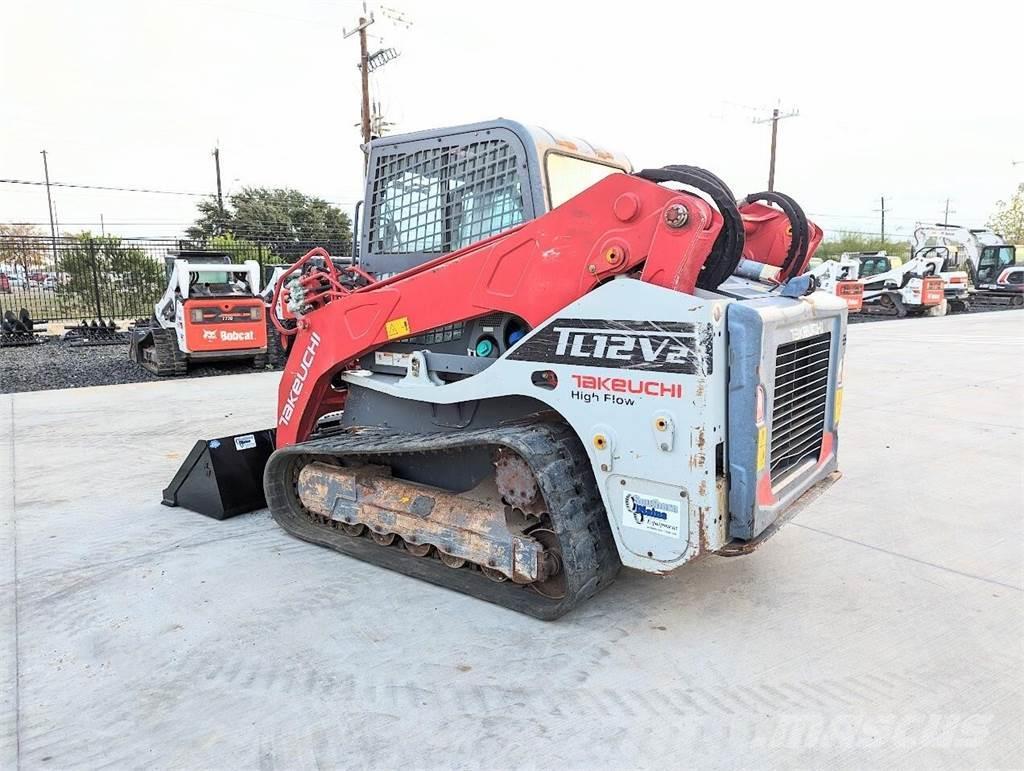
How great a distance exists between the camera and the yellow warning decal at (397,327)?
3.63 m

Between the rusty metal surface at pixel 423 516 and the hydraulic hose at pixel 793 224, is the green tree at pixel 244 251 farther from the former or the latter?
the hydraulic hose at pixel 793 224

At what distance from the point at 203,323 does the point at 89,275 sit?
407 inches

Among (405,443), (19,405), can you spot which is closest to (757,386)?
(405,443)

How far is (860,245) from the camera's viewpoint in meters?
54.7

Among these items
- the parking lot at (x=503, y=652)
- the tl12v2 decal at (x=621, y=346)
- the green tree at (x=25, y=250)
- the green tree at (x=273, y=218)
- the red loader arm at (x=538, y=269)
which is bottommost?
the parking lot at (x=503, y=652)

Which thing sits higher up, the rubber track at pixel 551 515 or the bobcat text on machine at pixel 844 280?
the bobcat text on machine at pixel 844 280

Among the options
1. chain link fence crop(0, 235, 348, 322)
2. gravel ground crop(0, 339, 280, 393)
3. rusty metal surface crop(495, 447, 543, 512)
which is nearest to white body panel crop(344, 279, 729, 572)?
rusty metal surface crop(495, 447, 543, 512)

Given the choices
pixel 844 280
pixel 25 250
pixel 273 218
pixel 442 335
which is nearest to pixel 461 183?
pixel 442 335

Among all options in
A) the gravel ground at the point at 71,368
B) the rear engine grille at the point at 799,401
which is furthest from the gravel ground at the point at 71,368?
the rear engine grille at the point at 799,401

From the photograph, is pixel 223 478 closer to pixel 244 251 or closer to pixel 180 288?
pixel 180 288

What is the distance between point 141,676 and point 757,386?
2.49 meters

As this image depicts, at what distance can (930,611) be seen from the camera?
3205mm

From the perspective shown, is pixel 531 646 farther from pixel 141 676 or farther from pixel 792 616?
pixel 141 676

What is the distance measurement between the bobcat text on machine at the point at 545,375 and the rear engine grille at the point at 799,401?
0.05 feet
